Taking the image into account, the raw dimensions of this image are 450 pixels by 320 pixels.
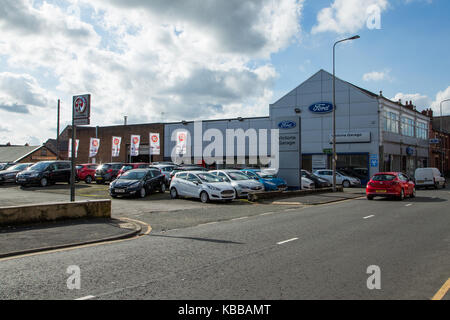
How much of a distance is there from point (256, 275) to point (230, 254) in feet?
4.98

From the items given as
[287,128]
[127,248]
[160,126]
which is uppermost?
[160,126]

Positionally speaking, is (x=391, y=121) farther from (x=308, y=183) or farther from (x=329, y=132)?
(x=308, y=183)

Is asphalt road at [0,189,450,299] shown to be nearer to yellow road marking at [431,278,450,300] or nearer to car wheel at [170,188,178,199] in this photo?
yellow road marking at [431,278,450,300]

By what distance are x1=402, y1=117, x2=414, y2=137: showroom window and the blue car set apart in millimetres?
27990

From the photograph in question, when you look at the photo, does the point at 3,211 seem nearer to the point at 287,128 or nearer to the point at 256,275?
the point at 256,275

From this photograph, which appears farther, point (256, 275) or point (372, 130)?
point (372, 130)

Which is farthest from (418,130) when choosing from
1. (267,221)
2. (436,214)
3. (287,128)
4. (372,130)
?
(267,221)

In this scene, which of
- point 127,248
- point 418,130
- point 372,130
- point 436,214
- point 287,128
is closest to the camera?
point 127,248

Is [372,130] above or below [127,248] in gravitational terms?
above

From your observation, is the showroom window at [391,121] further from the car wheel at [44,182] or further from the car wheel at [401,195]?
the car wheel at [44,182]

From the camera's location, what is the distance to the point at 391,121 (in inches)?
1625

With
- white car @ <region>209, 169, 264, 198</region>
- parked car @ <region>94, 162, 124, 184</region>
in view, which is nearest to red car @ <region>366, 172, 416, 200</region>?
white car @ <region>209, 169, 264, 198</region>

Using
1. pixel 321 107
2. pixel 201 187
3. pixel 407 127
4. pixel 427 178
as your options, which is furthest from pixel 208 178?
pixel 407 127

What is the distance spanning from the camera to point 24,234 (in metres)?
8.70
